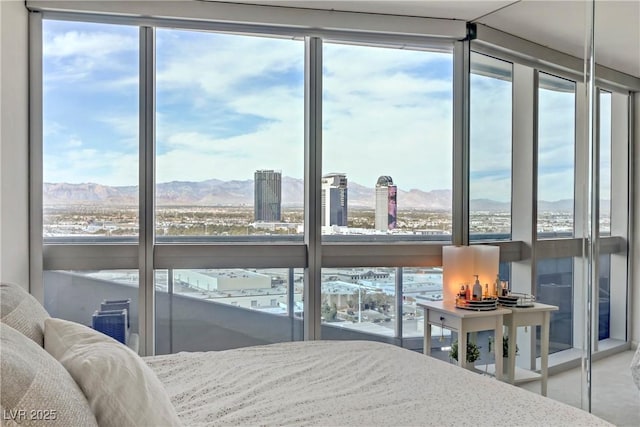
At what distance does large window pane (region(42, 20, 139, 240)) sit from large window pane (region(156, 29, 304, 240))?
21 cm

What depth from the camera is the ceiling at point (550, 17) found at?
2705mm

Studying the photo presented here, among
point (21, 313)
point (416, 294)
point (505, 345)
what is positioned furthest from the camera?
point (416, 294)

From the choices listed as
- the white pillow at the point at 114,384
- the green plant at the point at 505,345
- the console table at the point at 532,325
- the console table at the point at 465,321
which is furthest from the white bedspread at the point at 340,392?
the green plant at the point at 505,345

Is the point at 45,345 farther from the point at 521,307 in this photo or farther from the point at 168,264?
the point at 521,307

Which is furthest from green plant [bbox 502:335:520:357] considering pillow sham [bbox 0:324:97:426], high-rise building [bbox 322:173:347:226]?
pillow sham [bbox 0:324:97:426]

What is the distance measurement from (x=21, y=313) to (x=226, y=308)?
7.62 feet

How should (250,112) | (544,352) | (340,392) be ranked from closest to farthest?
(340,392), (544,352), (250,112)

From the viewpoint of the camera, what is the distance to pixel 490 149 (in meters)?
3.74

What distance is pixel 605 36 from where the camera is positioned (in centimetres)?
282

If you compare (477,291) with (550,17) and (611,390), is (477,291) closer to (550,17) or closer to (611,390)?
(611,390)

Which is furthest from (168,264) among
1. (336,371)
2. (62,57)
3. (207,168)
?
(336,371)

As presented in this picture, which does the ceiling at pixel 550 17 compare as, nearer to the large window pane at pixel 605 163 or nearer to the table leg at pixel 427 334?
the large window pane at pixel 605 163

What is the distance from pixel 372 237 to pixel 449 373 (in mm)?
1980

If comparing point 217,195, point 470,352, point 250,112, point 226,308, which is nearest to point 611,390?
point 470,352
